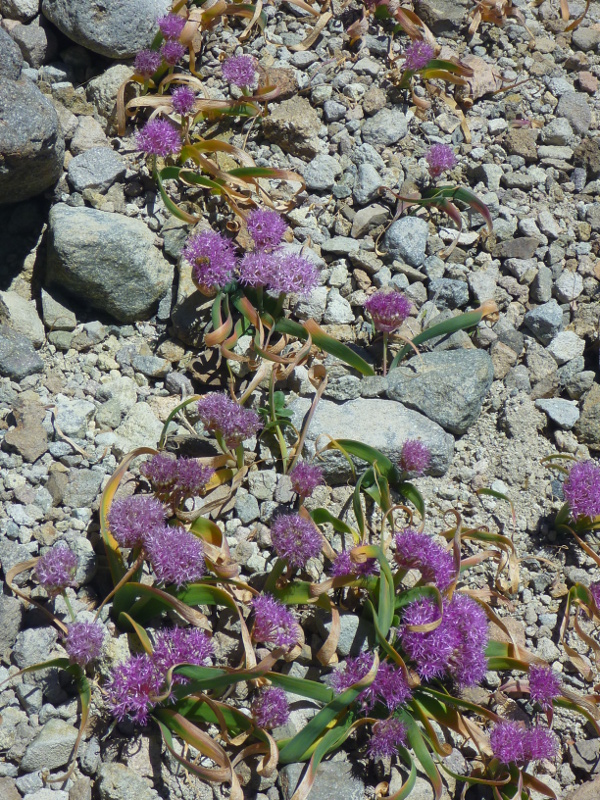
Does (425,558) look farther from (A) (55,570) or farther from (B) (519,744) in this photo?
(A) (55,570)

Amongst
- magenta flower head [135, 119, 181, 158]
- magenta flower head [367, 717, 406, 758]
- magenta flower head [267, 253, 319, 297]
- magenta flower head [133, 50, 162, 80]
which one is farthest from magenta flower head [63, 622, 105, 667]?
magenta flower head [133, 50, 162, 80]

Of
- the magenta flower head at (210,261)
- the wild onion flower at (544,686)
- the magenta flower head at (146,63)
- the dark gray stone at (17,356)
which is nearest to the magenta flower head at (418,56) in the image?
the magenta flower head at (146,63)

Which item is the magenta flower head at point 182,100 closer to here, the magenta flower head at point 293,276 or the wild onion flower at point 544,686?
the magenta flower head at point 293,276

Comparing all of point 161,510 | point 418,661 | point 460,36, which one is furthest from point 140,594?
point 460,36

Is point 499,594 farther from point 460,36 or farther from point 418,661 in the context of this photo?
point 460,36

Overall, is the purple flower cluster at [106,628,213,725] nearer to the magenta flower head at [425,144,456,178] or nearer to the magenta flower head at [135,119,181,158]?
the magenta flower head at [135,119,181,158]

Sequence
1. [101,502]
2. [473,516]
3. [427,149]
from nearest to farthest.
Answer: [101,502]
[473,516]
[427,149]
